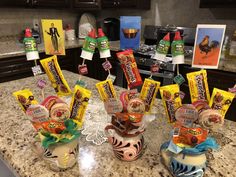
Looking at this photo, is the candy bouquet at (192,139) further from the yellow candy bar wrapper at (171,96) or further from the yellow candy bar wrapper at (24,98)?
the yellow candy bar wrapper at (24,98)

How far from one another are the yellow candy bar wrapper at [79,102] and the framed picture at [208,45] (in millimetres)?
367

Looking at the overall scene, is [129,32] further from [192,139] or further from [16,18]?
[16,18]

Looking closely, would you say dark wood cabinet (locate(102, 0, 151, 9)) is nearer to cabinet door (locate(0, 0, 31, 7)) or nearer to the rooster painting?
cabinet door (locate(0, 0, 31, 7))

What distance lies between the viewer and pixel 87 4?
8.73 feet

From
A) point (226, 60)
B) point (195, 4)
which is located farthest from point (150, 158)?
point (195, 4)

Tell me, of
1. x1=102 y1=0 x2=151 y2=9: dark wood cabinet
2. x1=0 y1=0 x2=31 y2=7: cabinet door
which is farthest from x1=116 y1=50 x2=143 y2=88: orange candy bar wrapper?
x1=102 y1=0 x2=151 y2=9: dark wood cabinet

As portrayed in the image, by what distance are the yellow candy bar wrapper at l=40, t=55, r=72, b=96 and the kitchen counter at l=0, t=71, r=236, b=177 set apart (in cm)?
20

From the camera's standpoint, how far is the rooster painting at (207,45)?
2.06 ft

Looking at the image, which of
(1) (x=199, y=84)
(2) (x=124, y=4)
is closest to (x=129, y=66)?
(1) (x=199, y=84)

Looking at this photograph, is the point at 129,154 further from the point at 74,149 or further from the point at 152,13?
the point at 152,13

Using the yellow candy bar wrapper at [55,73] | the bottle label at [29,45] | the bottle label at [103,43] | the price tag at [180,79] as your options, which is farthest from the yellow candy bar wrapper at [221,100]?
the bottle label at [29,45]

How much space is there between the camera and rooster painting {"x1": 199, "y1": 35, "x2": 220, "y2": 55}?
63 centimetres

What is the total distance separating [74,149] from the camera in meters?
0.61

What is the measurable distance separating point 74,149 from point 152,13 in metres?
2.58
